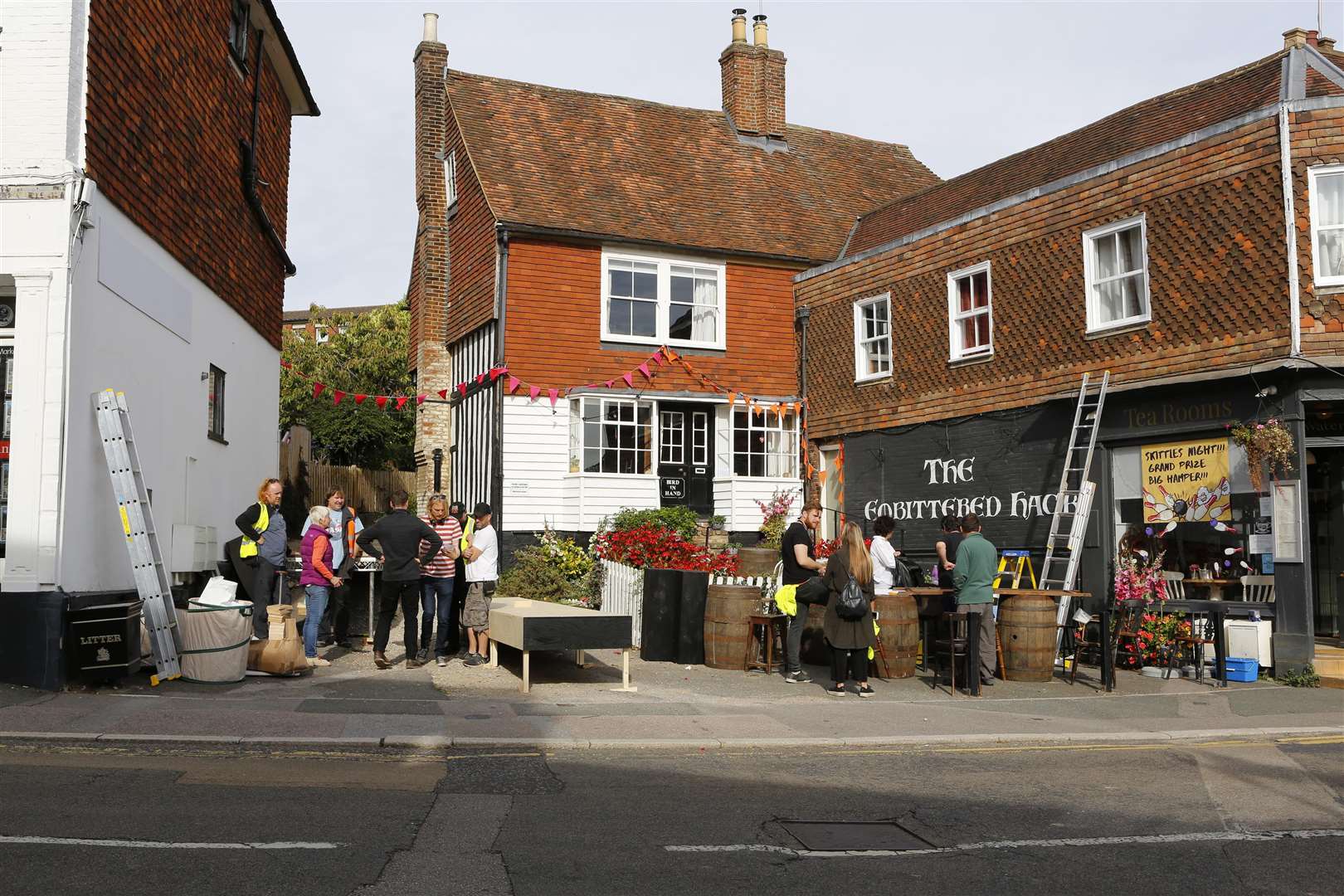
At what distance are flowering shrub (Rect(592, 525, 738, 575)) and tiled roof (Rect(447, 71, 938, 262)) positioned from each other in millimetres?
6299

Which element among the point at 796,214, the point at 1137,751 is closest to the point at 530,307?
the point at 796,214

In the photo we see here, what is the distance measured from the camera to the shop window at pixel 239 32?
16.5m

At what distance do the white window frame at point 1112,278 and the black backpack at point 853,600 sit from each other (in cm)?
649

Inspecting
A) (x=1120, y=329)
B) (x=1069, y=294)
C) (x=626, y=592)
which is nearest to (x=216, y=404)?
(x=626, y=592)

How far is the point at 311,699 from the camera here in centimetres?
1066

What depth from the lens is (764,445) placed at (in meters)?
22.4

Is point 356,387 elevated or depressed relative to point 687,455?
elevated

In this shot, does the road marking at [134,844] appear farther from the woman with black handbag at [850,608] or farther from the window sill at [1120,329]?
the window sill at [1120,329]

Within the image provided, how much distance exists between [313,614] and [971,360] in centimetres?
1085

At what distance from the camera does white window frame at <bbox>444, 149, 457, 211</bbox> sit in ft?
79.2

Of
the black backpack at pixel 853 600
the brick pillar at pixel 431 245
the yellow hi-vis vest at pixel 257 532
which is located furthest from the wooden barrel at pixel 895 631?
the brick pillar at pixel 431 245

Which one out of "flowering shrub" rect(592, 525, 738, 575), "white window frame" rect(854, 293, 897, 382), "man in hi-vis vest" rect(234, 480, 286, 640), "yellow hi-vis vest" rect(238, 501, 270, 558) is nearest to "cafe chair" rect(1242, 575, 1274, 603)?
"flowering shrub" rect(592, 525, 738, 575)

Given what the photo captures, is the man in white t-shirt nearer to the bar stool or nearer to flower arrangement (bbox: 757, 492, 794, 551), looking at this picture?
the bar stool

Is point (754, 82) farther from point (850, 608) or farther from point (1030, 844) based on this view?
point (1030, 844)
